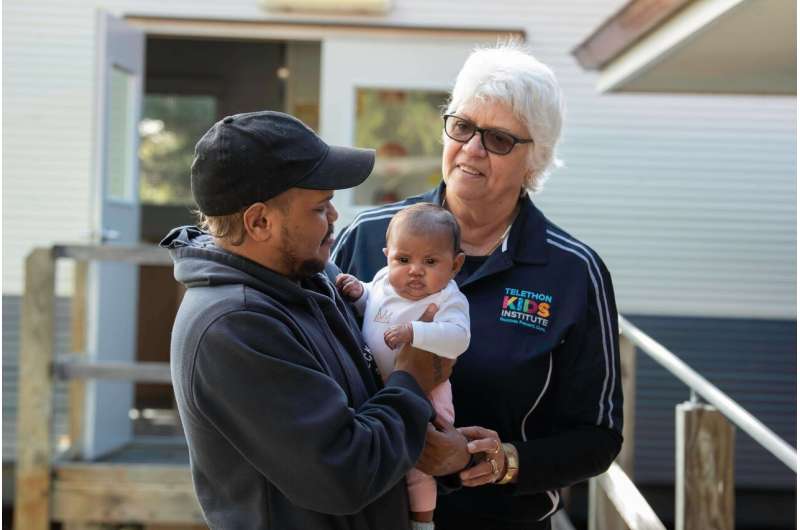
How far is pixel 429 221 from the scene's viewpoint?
7.40 ft

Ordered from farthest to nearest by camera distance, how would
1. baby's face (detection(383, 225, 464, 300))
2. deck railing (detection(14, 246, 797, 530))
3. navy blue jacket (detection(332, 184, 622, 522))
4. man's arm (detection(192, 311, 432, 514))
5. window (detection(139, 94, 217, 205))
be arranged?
window (detection(139, 94, 217, 205)) < deck railing (detection(14, 246, 797, 530)) < navy blue jacket (detection(332, 184, 622, 522)) < baby's face (detection(383, 225, 464, 300)) < man's arm (detection(192, 311, 432, 514))

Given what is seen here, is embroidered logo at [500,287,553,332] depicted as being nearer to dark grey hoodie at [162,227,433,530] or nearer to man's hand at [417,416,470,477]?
man's hand at [417,416,470,477]

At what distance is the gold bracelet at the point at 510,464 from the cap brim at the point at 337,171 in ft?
2.31

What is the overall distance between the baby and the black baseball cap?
15.9 inches

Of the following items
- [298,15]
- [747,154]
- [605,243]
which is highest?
[298,15]

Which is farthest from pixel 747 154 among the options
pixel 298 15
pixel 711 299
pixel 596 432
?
pixel 596 432

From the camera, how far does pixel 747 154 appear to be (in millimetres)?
7137

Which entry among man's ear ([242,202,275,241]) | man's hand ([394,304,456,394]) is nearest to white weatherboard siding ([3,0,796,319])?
man's hand ([394,304,456,394])

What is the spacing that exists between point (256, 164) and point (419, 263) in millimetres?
545

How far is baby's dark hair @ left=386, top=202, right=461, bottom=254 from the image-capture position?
2250mm

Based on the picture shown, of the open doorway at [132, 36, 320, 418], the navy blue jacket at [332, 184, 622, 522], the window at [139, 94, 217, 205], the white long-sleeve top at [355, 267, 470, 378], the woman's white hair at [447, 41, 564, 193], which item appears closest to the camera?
the white long-sleeve top at [355, 267, 470, 378]

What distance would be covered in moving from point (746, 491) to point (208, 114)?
6571 mm

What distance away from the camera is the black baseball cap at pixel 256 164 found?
1.81 m

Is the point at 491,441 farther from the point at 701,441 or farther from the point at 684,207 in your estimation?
the point at 684,207
